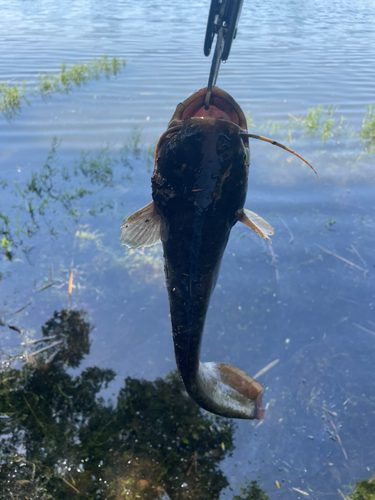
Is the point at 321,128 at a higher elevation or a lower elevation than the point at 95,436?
higher

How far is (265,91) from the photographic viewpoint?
9.03m

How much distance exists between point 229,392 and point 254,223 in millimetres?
1367

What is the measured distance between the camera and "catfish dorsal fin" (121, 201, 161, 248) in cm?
197

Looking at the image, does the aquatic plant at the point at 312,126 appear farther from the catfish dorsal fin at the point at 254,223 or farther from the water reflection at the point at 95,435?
the water reflection at the point at 95,435

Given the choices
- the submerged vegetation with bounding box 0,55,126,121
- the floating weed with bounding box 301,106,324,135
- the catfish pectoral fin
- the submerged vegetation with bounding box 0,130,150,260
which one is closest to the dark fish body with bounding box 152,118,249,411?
the catfish pectoral fin

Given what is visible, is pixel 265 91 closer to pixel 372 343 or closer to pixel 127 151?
pixel 127 151

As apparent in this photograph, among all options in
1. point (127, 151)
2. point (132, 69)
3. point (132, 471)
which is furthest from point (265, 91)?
point (132, 471)

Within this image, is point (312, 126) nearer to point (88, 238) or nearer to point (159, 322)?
point (88, 238)

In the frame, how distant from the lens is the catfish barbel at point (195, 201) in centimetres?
170

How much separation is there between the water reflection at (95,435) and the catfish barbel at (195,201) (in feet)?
3.98

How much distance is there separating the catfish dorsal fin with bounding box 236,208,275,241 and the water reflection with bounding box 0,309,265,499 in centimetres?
186

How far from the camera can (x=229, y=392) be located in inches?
99.2

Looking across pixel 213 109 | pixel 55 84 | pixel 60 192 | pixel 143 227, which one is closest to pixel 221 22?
pixel 213 109

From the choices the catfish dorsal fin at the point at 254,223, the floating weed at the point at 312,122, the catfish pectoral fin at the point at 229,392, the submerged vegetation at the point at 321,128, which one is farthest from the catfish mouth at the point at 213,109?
the floating weed at the point at 312,122
